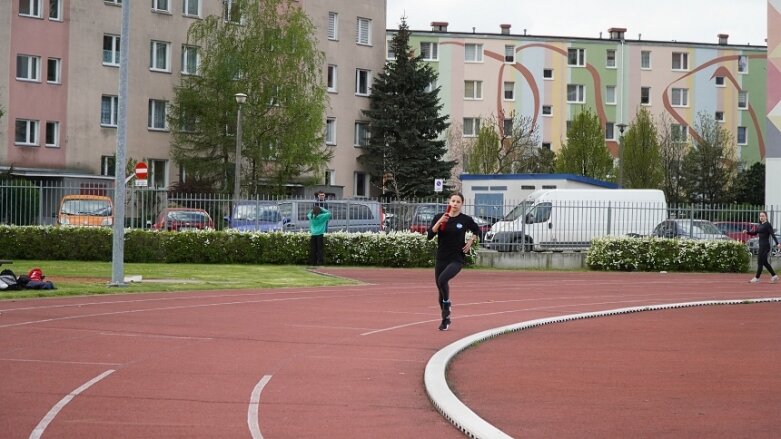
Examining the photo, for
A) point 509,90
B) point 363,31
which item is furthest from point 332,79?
point 509,90

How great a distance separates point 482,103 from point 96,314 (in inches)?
2644

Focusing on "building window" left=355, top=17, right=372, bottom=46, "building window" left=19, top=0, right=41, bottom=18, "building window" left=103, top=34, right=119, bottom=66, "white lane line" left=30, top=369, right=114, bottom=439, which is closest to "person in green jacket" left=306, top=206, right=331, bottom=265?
"white lane line" left=30, top=369, right=114, bottom=439

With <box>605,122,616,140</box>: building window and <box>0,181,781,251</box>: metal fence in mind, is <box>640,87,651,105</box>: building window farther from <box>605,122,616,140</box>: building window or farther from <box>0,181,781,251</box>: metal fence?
<box>0,181,781,251</box>: metal fence

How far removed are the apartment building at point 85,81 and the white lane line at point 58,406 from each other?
4454 centimetres

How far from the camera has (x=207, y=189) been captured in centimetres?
5844

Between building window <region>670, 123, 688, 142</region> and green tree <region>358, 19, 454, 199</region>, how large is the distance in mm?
19851

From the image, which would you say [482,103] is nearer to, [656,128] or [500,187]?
[656,128]

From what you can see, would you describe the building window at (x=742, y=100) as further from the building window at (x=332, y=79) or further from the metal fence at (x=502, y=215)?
the metal fence at (x=502, y=215)

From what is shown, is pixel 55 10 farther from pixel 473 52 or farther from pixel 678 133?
pixel 678 133

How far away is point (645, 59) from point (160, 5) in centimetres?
3916

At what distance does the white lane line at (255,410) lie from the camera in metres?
9.08

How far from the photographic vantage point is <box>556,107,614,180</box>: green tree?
241 ft

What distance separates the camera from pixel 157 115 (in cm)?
6194

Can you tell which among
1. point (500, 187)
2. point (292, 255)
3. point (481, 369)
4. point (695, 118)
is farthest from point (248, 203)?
point (695, 118)
